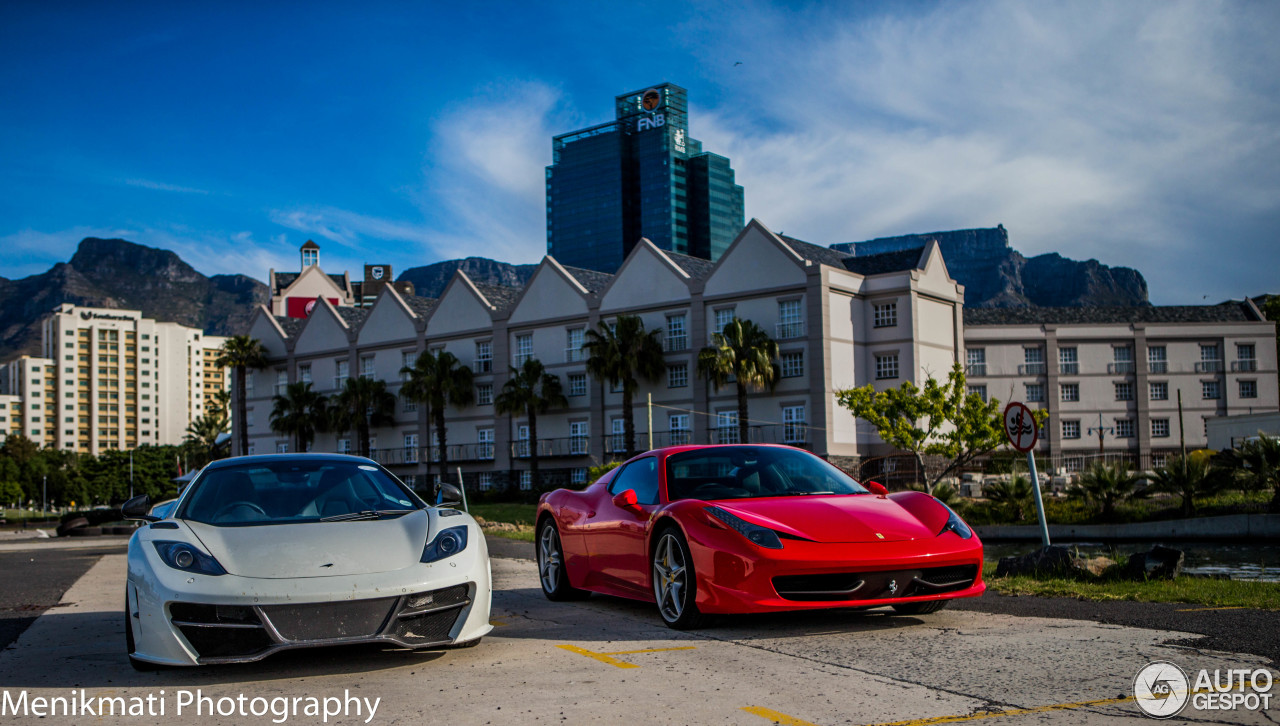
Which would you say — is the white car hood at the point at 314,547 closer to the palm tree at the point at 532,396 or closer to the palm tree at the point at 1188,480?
the palm tree at the point at 1188,480

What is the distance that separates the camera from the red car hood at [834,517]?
6.89 meters

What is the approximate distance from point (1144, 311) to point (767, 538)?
7474 centimetres

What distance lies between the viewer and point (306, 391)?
7100cm

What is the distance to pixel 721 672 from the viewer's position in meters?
5.58

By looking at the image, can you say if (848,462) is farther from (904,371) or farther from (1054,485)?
(1054,485)

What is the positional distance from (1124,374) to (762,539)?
230 ft

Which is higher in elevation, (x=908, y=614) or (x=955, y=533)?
(x=955, y=533)

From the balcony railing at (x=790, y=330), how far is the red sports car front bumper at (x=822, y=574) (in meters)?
43.6

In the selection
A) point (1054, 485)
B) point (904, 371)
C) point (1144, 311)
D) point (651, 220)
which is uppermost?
point (651, 220)

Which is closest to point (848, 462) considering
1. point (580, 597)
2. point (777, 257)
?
point (777, 257)

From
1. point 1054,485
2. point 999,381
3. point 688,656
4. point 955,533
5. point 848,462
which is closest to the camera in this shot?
point 688,656

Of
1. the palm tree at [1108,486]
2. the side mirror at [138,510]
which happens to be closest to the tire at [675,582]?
the side mirror at [138,510]

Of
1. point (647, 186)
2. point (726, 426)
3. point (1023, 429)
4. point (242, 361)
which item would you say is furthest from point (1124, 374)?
point (647, 186)

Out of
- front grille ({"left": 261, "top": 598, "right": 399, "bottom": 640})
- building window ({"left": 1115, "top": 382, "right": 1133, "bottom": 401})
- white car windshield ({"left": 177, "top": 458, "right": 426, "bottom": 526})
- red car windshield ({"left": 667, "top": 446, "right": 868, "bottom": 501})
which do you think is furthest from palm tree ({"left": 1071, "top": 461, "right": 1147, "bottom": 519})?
building window ({"left": 1115, "top": 382, "right": 1133, "bottom": 401})
